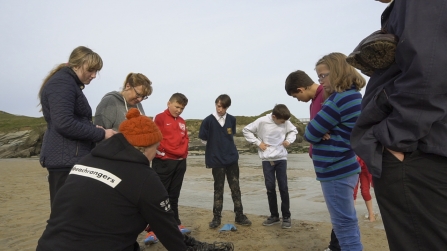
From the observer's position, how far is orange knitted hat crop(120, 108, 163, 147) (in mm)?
2697

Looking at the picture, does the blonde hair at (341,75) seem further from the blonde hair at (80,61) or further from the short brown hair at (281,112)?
the short brown hair at (281,112)

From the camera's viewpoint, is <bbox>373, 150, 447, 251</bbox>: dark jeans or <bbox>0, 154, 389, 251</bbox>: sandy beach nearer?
<bbox>373, 150, 447, 251</bbox>: dark jeans

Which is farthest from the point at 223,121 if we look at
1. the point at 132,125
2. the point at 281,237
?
the point at 132,125

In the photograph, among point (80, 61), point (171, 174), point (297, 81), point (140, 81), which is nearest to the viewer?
point (80, 61)

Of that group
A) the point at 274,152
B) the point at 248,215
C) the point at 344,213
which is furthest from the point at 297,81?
the point at 248,215

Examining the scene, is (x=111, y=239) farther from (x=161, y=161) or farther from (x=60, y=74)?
(x=161, y=161)

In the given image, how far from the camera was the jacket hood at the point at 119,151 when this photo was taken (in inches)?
102

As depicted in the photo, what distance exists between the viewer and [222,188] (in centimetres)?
604

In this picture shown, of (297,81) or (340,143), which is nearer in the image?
(340,143)

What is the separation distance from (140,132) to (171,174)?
2.93 metres

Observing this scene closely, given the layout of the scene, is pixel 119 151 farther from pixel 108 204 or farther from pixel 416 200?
pixel 416 200

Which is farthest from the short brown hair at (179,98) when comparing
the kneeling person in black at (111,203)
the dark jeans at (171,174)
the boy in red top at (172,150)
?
the kneeling person in black at (111,203)

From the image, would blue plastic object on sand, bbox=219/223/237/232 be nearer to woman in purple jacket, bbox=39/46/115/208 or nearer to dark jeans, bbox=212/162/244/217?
dark jeans, bbox=212/162/244/217

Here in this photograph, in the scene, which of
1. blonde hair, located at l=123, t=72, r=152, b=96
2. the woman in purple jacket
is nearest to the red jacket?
blonde hair, located at l=123, t=72, r=152, b=96
